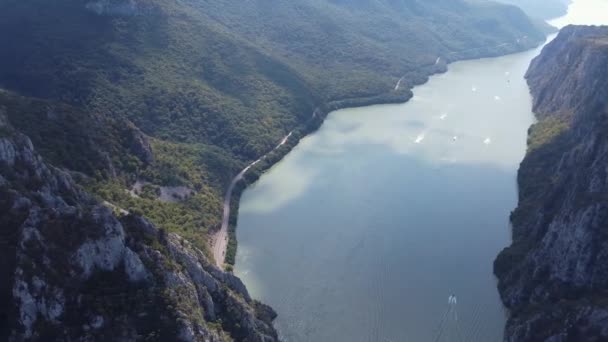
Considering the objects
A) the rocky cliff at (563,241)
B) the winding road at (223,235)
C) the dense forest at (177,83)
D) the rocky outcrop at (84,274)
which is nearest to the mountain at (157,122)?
the rocky outcrop at (84,274)

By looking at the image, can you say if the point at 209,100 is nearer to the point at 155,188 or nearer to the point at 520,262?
the point at 155,188

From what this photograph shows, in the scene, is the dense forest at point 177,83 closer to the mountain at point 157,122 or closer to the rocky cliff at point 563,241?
the mountain at point 157,122

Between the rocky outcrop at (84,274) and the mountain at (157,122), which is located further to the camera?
the mountain at (157,122)

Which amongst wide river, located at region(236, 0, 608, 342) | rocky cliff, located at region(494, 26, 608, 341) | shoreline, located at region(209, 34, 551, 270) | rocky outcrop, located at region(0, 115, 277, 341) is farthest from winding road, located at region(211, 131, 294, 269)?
rocky cliff, located at region(494, 26, 608, 341)

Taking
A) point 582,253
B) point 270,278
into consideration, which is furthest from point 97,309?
point 582,253

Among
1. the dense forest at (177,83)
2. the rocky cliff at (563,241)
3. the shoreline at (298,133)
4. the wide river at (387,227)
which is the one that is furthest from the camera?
the shoreline at (298,133)

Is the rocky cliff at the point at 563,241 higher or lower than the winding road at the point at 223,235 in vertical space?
higher

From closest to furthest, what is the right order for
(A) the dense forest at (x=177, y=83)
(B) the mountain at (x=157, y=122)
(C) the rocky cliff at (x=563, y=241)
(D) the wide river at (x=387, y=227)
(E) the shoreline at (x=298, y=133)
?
(B) the mountain at (x=157, y=122)
(C) the rocky cliff at (x=563, y=241)
(D) the wide river at (x=387, y=227)
(A) the dense forest at (x=177, y=83)
(E) the shoreline at (x=298, y=133)

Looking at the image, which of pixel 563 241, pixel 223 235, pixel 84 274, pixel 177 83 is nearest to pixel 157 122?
pixel 177 83
